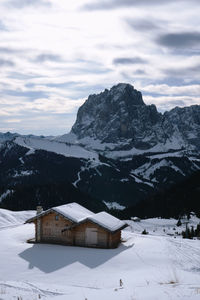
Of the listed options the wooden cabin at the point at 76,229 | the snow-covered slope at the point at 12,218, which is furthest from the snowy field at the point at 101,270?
the snow-covered slope at the point at 12,218

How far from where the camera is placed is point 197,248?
3531cm

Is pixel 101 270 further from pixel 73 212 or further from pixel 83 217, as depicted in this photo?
pixel 73 212

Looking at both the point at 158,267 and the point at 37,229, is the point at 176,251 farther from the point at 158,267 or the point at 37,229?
the point at 37,229

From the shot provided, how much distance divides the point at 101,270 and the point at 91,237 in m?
9.25

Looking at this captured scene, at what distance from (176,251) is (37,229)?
15.0 meters

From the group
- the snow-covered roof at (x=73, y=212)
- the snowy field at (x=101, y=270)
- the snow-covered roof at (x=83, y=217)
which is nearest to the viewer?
the snowy field at (x=101, y=270)

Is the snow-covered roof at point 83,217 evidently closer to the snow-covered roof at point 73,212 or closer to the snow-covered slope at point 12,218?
the snow-covered roof at point 73,212

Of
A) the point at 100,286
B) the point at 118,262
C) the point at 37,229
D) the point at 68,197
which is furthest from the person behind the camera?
the point at 68,197

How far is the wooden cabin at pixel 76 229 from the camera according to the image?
3625 centimetres

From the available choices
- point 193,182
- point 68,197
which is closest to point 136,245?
point 193,182

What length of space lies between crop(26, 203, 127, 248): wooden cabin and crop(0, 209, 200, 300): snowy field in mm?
1306

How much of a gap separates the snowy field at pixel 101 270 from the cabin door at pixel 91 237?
4.32ft

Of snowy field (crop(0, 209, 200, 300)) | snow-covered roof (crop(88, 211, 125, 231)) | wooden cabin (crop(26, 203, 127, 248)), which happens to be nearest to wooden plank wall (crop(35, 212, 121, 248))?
wooden cabin (crop(26, 203, 127, 248))

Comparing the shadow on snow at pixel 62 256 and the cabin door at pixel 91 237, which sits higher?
the cabin door at pixel 91 237
